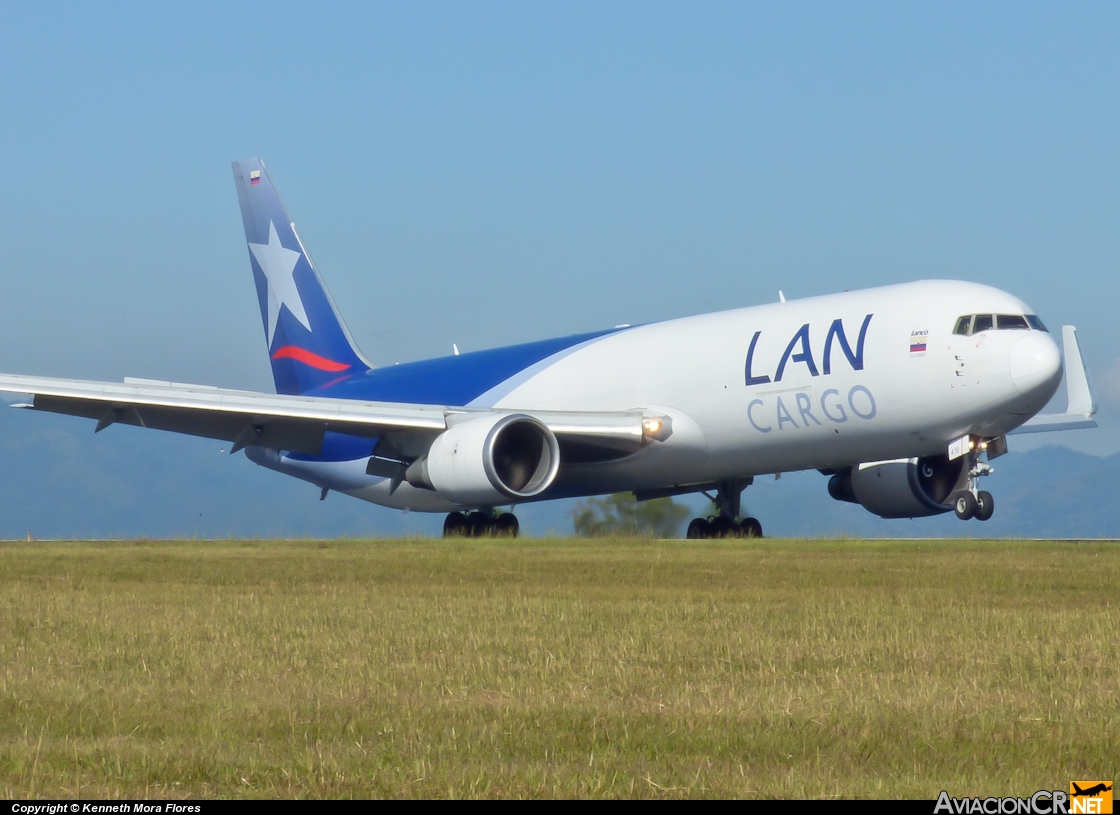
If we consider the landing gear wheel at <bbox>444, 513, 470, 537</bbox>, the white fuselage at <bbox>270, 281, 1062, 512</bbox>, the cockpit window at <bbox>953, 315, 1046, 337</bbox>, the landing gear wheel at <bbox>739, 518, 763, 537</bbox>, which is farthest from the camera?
the landing gear wheel at <bbox>739, 518, 763, 537</bbox>

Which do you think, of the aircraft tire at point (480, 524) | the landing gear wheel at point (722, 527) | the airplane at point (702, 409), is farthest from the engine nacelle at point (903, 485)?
the aircraft tire at point (480, 524)

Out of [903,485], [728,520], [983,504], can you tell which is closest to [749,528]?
[728,520]

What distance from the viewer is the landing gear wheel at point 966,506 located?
2114 cm

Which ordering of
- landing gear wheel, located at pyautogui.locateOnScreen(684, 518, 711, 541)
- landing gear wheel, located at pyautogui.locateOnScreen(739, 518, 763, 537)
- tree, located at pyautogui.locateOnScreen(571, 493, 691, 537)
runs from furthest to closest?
tree, located at pyautogui.locateOnScreen(571, 493, 691, 537) → landing gear wheel, located at pyautogui.locateOnScreen(684, 518, 711, 541) → landing gear wheel, located at pyautogui.locateOnScreen(739, 518, 763, 537)

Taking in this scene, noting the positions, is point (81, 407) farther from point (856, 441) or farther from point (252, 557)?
point (856, 441)

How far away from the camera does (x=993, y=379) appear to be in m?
20.6

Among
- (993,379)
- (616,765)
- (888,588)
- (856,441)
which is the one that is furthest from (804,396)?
(616,765)

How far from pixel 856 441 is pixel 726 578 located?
8510 millimetres

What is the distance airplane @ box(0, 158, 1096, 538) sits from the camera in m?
21.1

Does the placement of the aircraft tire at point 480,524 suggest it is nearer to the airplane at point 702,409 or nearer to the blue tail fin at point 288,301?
the airplane at point 702,409

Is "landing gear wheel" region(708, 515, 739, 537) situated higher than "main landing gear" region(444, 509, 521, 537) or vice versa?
"landing gear wheel" region(708, 515, 739, 537)

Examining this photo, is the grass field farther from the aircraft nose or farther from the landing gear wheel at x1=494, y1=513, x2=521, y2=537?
the landing gear wheel at x1=494, y1=513, x2=521, y2=537

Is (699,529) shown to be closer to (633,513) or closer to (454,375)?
(454,375)

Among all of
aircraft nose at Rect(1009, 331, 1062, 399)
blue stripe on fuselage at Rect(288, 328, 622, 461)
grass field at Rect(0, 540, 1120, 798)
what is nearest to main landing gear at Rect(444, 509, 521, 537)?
blue stripe on fuselage at Rect(288, 328, 622, 461)
